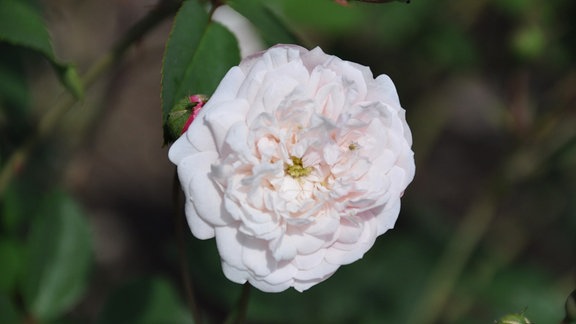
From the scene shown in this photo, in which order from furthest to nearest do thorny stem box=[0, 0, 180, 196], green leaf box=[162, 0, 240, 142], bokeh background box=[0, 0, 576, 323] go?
1. bokeh background box=[0, 0, 576, 323]
2. thorny stem box=[0, 0, 180, 196]
3. green leaf box=[162, 0, 240, 142]

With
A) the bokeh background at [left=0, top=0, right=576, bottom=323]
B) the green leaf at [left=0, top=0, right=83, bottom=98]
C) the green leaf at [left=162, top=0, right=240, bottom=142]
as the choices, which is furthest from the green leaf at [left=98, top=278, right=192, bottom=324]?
the green leaf at [left=162, top=0, right=240, bottom=142]

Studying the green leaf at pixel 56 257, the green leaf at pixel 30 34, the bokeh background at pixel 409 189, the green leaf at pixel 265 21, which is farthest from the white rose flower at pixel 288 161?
the green leaf at pixel 56 257

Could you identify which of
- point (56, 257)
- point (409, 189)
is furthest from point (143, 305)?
point (409, 189)

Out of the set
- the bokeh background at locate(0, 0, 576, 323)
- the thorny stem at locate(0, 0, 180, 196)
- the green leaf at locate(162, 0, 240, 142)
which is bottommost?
the bokeh background at locate(0, 0, 576, 323)

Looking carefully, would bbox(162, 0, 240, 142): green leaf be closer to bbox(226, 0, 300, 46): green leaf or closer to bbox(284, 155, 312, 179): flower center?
bbox(226, 0, 300, 46): green leaf

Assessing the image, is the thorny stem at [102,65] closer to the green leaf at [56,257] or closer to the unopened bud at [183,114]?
the green leaf at [56,257]

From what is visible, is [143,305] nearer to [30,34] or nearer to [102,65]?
[102,65]

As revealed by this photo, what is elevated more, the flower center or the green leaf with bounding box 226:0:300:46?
the green leaf with bounding box 226:0:300:46

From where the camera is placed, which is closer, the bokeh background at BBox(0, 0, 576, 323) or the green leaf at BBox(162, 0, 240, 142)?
the green leaf at BBox(162, 0, 240, 142)

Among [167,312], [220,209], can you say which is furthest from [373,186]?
[167,312]

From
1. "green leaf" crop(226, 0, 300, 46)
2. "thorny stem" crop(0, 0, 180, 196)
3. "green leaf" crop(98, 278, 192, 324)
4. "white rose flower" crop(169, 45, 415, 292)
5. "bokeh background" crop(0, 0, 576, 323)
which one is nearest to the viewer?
"white rose flower" crop(169, 45, 415, 292)
